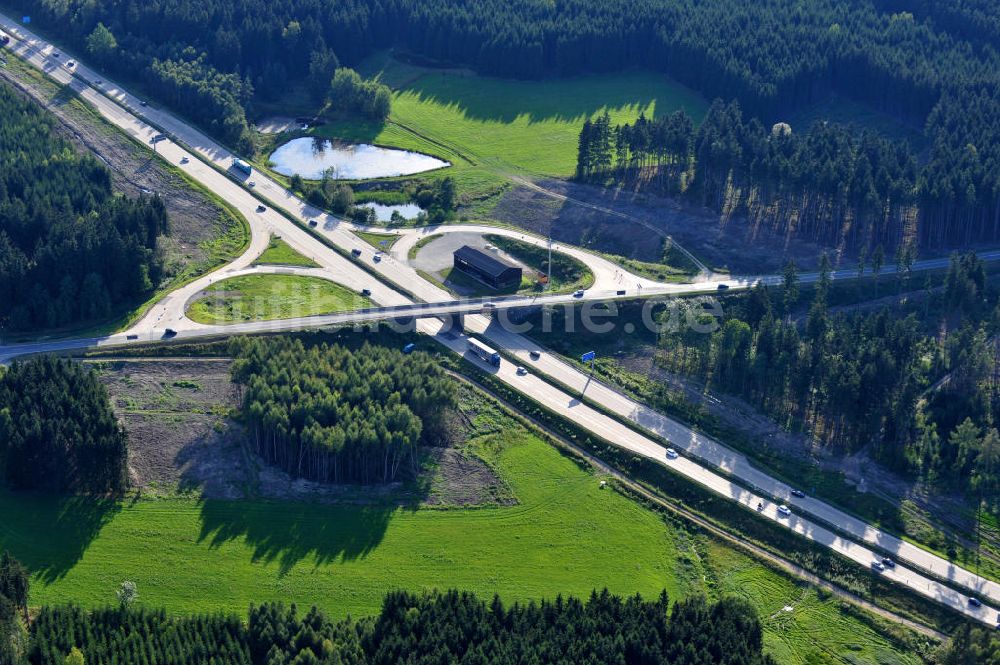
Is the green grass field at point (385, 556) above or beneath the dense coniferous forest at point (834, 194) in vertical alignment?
beneath

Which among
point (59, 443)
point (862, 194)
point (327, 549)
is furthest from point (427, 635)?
point (862, 194)

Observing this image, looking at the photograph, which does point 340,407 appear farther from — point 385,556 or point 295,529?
point 385,556

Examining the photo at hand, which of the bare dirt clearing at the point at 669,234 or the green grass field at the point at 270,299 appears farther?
the bare dirt clearing at the point at 669,234

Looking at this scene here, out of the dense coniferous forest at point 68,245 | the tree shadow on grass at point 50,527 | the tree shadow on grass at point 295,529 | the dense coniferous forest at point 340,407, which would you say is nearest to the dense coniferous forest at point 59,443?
the tree shadow on grass at point 50,527

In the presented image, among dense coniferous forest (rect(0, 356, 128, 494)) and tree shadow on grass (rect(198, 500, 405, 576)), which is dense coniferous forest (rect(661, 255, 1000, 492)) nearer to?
tree shadow on grass (rect(198, 500, 405, 576))

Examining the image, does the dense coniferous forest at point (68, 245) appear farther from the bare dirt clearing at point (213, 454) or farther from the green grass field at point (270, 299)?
the bare dirt clearing at point (213, 454)

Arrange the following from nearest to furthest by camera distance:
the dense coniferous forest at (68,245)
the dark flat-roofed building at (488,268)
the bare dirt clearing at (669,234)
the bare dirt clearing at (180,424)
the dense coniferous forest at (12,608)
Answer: the dense coniferous forest at (12,608), the bare dirt clearing at (180,424), the dense coniferous forest at (68,245), the dark flat-roofed building at (488,268), the bare dirt clearing at (669,234)
